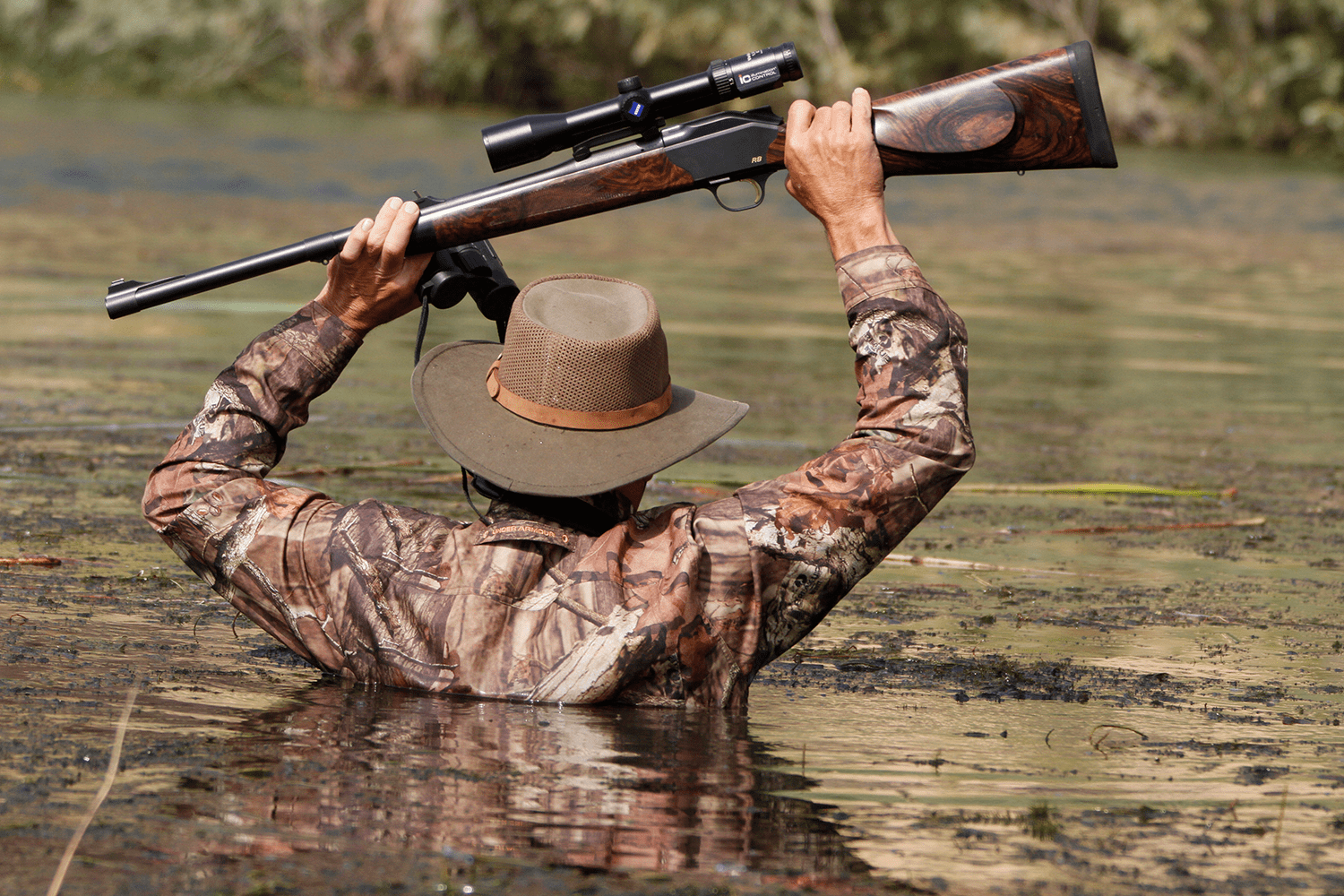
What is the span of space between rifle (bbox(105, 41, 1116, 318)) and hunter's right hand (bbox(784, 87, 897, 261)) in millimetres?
298

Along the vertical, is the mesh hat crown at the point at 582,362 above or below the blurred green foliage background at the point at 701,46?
below

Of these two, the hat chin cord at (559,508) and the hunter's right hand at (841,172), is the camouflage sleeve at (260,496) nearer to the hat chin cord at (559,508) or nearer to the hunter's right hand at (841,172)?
the hat chin cord at (559,508)

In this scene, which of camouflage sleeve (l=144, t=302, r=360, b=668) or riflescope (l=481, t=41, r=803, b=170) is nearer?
camouflage sleeve (l=144, t=302, r=360, b=668)

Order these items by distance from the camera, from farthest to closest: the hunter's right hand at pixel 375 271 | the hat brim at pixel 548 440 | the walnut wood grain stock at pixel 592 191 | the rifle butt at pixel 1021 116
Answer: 1. the walnut wood grain stock at pixel 592 191
2. the rifle butt at pixel 1021 116
3. the hunter's right hand at pixel 375 271
4. the hat brim at pixel 548 440

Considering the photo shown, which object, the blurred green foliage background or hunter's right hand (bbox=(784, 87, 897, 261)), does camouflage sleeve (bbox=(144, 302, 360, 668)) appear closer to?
hunter's right hand (bbox=(784, 87, 897, 261))

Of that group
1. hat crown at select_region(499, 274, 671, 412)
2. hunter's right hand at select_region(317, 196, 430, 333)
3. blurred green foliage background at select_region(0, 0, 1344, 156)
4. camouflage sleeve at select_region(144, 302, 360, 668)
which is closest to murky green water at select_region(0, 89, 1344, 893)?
camouflage sleeve at select_region(144, 302, 360, 668)

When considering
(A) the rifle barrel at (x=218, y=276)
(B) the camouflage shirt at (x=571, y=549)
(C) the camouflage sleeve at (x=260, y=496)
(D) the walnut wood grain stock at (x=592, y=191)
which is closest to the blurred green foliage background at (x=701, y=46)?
(D) the walnut wood grain stock at (x=592, y=191)

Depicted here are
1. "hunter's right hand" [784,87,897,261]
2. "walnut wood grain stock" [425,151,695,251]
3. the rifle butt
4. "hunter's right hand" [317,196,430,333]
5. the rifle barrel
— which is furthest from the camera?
"walnut wood grain stock" [425,151,695,251]

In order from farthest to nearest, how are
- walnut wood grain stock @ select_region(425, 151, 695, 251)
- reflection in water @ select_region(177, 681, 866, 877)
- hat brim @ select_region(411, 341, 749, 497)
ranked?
1. walnut wood grain stock @ select_region(425, 151, 695, 251)
2. hat brim @ select_region(411, 341, 749, 497)
3. reflection in water @ select_region(177, 681, 866, 877)

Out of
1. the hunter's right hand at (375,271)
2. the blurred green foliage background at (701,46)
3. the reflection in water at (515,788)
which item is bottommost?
the reflection in water at (515,788)

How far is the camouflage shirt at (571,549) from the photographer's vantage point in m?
3.77

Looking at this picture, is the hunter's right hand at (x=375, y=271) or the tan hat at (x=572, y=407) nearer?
the tan hat at (x=572, y=407)

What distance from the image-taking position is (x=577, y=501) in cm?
395

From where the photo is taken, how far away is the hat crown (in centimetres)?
375
